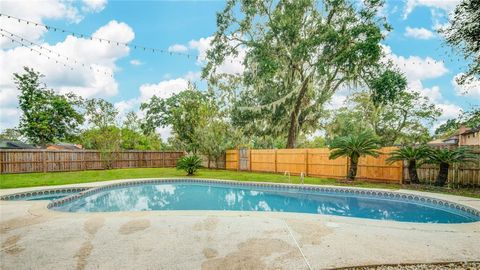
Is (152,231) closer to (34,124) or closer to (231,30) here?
(231,30)

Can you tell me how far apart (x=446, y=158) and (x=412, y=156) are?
0.96m

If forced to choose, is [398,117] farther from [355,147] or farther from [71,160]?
[71,160]

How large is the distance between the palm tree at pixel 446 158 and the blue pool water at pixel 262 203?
Answer: 2127mm

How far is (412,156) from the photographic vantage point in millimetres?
9211

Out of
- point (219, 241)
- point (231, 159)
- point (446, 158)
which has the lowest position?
point (231, 159)

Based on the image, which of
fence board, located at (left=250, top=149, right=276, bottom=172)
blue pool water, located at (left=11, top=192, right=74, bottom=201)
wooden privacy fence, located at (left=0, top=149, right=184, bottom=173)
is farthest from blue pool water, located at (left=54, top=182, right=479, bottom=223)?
wooden privacy fence, located at (left=0, top=149, right=184, bottom=173)

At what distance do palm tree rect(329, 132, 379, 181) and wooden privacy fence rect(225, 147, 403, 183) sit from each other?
25.1 inches

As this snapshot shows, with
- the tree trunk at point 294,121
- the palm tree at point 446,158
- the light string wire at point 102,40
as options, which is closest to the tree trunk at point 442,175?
the palm tree at point 446,158

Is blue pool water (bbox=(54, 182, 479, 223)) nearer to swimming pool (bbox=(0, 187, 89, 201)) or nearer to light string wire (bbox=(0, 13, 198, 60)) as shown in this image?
swimming pool (bbox=(0, 187, 89, 201))

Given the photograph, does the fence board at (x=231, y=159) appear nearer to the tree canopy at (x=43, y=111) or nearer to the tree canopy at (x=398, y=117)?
the tree canopy at (x=398, y=117)

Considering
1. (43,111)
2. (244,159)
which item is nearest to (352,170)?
(244,159)

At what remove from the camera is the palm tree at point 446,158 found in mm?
8258

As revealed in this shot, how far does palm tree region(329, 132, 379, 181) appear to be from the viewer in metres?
10.3

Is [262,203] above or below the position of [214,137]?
below
